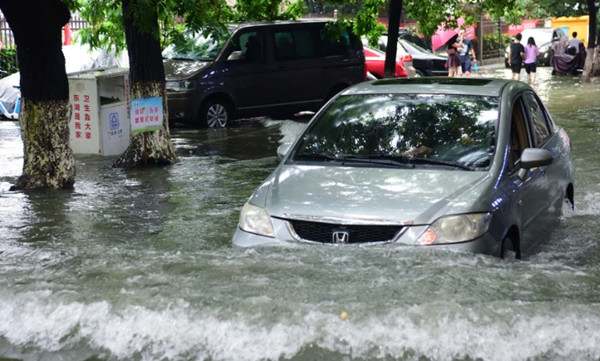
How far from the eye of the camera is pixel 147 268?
6.05m

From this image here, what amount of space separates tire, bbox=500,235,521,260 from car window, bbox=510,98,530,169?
1.89 ft

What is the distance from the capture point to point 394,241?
570 cm

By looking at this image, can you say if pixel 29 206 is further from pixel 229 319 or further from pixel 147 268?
pixel 229 319

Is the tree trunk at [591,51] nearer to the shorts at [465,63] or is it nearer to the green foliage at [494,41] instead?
the shorts at [465,63]

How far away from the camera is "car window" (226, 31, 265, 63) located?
53.9 feet

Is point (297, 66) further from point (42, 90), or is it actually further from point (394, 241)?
point (394, 241)

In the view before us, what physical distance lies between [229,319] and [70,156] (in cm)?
601

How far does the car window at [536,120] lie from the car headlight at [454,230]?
5.52 feet

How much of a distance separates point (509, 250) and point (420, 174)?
79 centimetres

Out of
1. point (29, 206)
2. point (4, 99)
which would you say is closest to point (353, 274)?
point (29, 206)

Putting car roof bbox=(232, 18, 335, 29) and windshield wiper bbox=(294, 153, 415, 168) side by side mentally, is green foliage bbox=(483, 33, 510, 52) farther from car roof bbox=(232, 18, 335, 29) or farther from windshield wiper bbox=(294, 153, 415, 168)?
windshield wiper bbox=(294, 153, 415, 168)

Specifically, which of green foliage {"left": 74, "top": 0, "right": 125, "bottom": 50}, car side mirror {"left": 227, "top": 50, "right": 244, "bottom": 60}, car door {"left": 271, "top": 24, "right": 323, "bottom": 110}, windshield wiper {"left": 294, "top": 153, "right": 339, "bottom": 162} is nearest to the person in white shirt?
car door {"left": 271, "top": 24, "right": 323, "bottom": 110}

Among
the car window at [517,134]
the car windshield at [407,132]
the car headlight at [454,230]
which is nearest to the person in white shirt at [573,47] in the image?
the car window at [517,134]

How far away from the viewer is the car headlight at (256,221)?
238 inches
